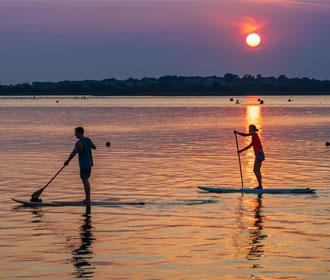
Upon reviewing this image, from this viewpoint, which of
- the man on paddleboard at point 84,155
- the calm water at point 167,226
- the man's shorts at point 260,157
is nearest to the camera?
the calm water at point 167,226

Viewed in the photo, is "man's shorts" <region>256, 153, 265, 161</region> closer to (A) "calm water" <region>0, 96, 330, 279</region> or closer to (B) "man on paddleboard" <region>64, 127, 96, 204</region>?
(A) "calm water" <region>0, 96, 330, 279</region>

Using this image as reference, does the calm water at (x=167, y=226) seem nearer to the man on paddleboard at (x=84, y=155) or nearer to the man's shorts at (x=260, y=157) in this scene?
the man on paddleboard at (x=84, y=155)

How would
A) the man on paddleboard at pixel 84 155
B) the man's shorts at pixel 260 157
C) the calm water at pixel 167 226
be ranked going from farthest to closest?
the man's shorts at pixel 260 157 < the man on paddleboard at pixel 84 155 < the calm water at pixel 167 226

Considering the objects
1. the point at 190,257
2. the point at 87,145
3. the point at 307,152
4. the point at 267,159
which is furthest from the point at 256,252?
the point at 307,152

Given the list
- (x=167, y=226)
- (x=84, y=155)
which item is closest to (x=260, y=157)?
(x=84, y=155)

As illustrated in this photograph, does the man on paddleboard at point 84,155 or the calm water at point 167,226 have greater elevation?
the man on paddleboard at point 84,155

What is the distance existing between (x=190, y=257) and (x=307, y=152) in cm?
2735

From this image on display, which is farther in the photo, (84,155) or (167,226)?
(84,155)

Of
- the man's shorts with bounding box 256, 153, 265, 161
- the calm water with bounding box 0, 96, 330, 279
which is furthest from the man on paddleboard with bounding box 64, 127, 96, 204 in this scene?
the man's shorts with bounding box 256, 153, 265, 161

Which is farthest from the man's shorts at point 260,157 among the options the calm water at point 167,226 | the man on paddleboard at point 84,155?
the man on paddleboard at point 84,155

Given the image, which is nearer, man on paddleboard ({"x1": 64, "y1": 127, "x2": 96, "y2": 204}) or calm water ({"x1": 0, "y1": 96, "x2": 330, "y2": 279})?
calm water ({"x1": 0, "y1": 96, "x2": 330, "y2": 279})

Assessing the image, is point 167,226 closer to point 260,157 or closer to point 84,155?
point 84,155

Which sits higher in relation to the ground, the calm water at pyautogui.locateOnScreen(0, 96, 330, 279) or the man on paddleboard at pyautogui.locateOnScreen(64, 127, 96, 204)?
the man on paddleboard at pyautogui.locateOnScreen(64, 127, 96, 204)

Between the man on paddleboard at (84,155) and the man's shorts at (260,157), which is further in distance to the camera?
the man's shorts at (260,157)
